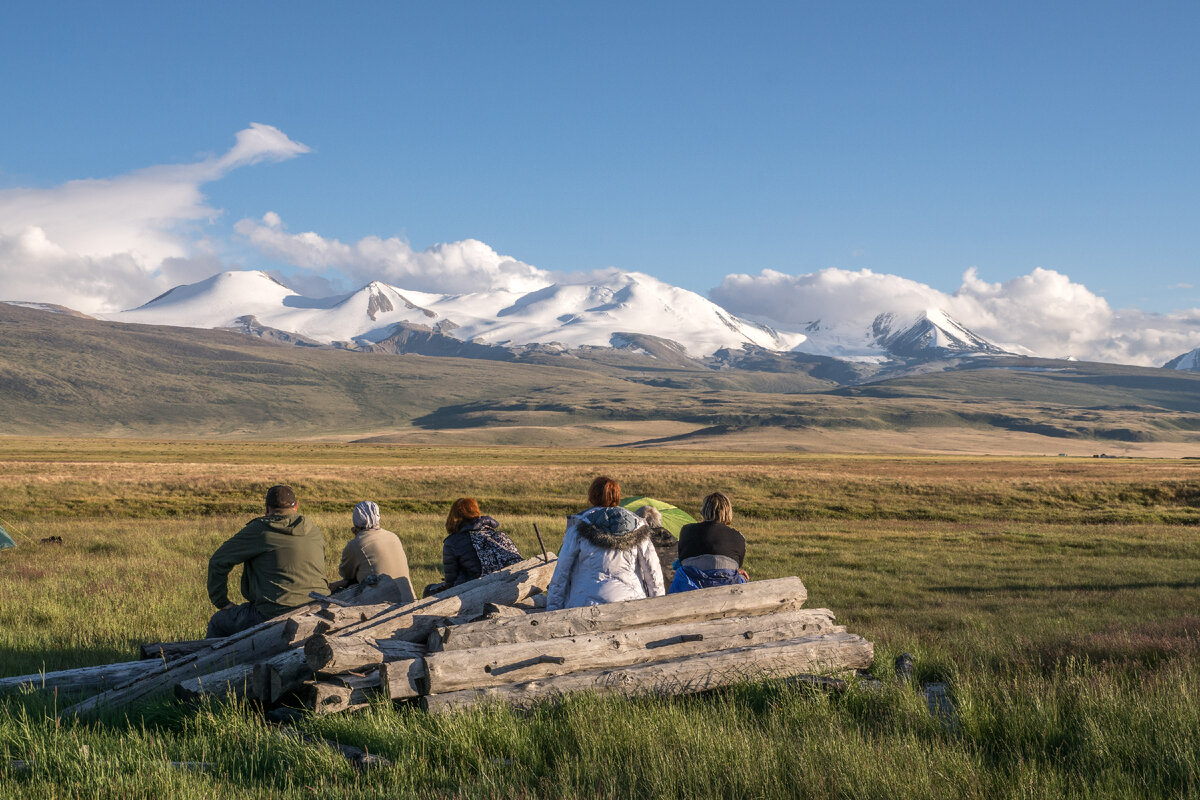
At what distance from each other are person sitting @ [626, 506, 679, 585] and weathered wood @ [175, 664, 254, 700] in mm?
5149

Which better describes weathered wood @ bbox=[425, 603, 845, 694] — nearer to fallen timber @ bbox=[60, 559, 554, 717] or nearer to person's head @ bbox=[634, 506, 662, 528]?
fallen timber @ bbox=[60, 559, 554, 717]

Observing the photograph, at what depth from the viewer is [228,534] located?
22391 mm

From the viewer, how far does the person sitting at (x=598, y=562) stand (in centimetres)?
779

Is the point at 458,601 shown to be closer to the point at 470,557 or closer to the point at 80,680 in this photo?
the point at 470,557

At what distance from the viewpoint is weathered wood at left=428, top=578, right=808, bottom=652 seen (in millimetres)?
6562

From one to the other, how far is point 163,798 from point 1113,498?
47.2 metres

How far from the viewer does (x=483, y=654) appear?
20.9 feet

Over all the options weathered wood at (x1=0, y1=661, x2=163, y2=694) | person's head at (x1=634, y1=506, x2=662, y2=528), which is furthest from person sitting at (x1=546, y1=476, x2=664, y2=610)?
weathered wood at (x1=0, y1=661, x2=163, y2=694)

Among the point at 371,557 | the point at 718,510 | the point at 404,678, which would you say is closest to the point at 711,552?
the point at 718,510

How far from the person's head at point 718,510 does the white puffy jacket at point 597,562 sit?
8.12 ft

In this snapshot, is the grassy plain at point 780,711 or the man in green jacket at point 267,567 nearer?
the grassy plain at point 780,711

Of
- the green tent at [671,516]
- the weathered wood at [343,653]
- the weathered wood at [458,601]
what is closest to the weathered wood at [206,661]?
the weathered wood at [458,601]

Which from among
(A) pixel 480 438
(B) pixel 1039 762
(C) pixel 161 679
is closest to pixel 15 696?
(C) pixel 161 679

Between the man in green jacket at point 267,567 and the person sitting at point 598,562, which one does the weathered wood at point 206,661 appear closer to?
the man in green jacket at point 267,567
